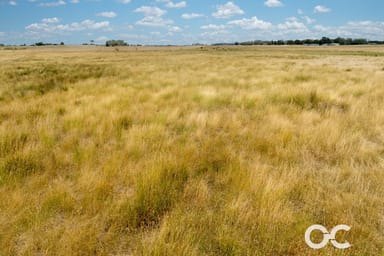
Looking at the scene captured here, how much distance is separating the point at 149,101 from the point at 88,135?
3344 millimetres

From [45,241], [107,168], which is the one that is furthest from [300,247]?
[107,168]

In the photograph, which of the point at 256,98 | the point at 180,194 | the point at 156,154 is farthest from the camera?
the point at 256,98

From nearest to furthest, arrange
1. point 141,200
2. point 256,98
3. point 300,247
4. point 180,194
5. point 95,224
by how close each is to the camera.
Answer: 1. point 300,247
2. point 95,224
3. point 141,200
4. point 180,194
5. point 256,98

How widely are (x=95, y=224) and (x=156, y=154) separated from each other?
1651 mm

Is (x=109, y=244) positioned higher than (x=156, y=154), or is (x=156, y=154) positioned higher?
(x=156, y=154)

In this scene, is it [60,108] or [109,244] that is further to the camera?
[60,108]

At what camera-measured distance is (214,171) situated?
3754 mm

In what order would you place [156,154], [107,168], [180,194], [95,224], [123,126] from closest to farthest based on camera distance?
1. [95,224]
2. [180,194]
3. [107,168]
4. [156,154]
5. [123,126]

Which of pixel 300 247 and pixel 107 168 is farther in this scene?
pixel 107 168

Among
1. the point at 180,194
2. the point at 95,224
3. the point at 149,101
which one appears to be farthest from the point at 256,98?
the point at 95,224

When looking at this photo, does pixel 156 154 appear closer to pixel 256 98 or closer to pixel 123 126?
pixel 123 126

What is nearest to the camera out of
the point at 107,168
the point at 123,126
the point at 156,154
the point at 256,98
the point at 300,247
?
the point at 300,247

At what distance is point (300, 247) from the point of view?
2.33 m

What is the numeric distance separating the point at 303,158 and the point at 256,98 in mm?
4449
